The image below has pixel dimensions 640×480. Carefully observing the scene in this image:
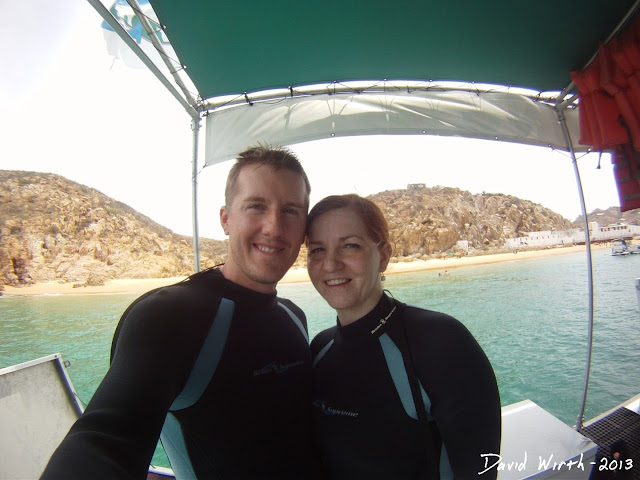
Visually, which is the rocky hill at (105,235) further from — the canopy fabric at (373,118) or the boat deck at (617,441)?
the boat deck at (617,441)

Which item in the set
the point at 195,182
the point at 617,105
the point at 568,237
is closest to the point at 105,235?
the point at 195,182

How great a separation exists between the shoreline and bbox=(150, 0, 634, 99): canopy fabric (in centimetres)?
2514

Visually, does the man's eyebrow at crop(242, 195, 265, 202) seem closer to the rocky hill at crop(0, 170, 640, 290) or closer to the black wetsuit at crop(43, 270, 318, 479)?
the black wetsuit at crop(43, 270, 318, 479)

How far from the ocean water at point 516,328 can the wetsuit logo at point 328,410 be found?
6.21 metres

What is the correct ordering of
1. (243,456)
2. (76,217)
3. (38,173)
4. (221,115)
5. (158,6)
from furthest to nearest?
1. (38,173)
2. (76,217)
3. (221,115)
4. (158,6)
5. (243,456)

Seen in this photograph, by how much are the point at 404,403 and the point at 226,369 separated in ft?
1.93

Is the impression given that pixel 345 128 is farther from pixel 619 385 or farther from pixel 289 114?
pixel 619 385

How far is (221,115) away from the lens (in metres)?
2.31

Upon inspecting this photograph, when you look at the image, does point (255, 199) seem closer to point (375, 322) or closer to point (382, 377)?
Answer: point (375, 322)

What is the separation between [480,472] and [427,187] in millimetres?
69617

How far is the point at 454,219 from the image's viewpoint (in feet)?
175

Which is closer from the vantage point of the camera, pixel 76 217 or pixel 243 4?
pixel 243 4

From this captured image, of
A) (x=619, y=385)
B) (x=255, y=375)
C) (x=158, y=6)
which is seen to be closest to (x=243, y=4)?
(x=158, y=6)

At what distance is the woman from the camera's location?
876mm
